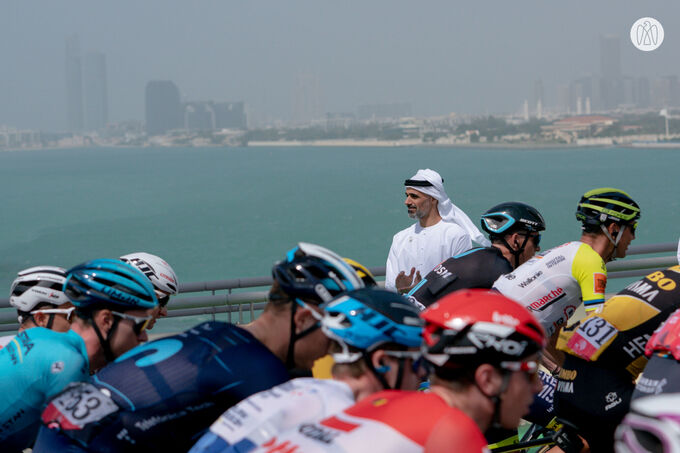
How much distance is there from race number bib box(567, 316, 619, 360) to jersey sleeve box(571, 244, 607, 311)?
64cm

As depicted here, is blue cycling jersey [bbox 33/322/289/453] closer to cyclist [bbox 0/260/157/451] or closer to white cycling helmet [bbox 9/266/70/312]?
cyclist [bbox 0/260/157/451]

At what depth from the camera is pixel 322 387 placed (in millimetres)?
2754

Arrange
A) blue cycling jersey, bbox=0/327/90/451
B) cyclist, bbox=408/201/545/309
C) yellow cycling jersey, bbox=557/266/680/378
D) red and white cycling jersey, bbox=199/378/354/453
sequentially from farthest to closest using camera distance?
cyclist, bbox=408/201/545/309 < yellow cycling jersey, bbox=557/266/680/378 < blue cycling jersey, bbox=0/327/90/451 < red and white cycling jersey, bbox=199/378/354/453

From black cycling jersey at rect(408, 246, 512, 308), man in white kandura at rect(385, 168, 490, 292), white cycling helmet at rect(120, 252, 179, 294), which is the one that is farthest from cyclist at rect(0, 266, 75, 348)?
man in white kandura at rect(385, 168, 490, 292)

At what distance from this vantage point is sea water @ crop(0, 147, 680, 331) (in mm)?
82312

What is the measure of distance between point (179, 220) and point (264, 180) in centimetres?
7142

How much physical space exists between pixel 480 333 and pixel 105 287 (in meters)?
2.07

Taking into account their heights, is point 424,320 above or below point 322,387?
above

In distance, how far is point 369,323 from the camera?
293 cm

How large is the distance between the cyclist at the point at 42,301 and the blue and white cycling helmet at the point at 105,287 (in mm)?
756

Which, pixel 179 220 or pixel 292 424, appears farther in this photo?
pixel 179 220

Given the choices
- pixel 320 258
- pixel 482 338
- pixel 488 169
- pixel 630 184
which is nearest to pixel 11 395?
pixel 320 258

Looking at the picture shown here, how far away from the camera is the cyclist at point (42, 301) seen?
4.74 m

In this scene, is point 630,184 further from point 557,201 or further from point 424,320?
point 424,320
